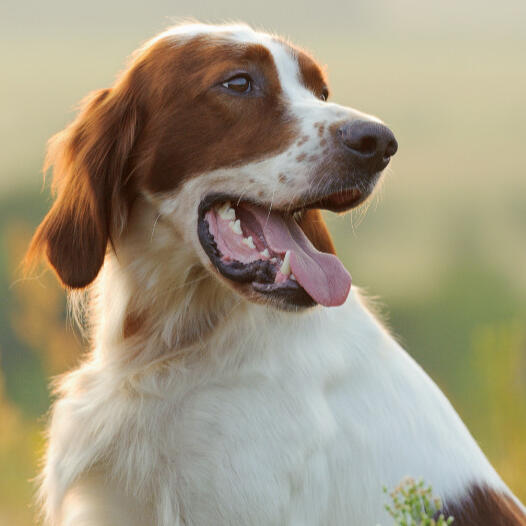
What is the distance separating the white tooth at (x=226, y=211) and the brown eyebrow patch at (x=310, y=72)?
607 mm

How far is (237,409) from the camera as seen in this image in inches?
110

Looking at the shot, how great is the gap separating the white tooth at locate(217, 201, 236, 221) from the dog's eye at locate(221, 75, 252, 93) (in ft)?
1.38

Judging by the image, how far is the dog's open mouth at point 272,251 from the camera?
280 centimetres

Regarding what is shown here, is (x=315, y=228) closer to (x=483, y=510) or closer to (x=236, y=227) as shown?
(x=236, y=227)

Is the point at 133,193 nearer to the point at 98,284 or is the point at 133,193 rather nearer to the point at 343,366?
the point at 98,284

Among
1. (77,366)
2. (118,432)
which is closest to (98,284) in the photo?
(77,366)

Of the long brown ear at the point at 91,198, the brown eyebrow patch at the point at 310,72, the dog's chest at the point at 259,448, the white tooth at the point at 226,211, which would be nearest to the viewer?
the dog's chest at the point at 259,448

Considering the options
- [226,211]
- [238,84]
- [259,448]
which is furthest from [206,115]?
[259,448]

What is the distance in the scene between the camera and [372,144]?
2.79 meters

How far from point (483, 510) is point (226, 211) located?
4.39 ft

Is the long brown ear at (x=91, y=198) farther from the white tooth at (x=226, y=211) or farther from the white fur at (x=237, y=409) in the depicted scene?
the white tooth at (x=226, y=211)

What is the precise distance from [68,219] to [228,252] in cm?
65

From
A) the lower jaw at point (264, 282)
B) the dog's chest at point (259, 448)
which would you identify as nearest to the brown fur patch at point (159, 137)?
the lower jaw at point (264, 282)

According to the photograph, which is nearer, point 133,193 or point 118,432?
point 118,432
